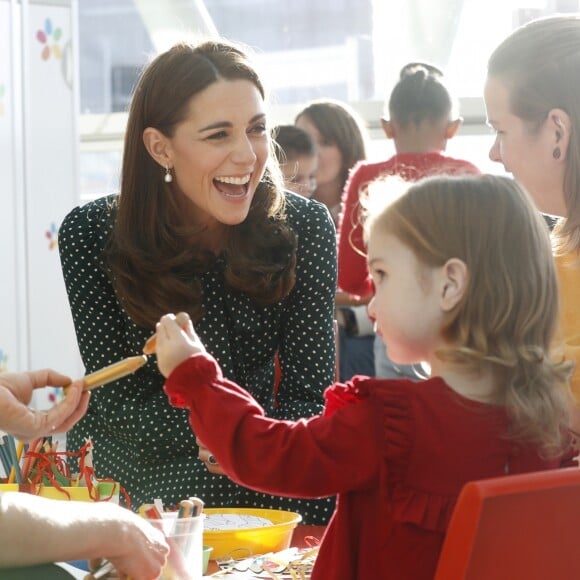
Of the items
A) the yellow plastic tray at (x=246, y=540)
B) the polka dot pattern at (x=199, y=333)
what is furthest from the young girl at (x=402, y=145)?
the yellow plastic tray at (x=246, y=540)

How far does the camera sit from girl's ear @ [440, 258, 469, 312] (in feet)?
3.78

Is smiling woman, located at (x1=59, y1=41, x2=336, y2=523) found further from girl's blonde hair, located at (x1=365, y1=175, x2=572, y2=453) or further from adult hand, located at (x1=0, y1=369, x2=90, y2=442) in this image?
girl's blonde hair, located at (x1=365, y1=175, x2=572, y2=453)

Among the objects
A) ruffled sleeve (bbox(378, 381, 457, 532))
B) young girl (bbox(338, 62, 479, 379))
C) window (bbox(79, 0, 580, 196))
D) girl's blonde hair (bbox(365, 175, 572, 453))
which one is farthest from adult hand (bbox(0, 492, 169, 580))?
window (bbox(79, 0, 580, 196))

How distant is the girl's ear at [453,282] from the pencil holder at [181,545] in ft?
1.13

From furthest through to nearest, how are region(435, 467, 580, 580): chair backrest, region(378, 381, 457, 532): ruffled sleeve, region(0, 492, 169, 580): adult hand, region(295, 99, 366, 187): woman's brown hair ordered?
region(295, 99, 366, 187): woman's brown hair < region(378, 381, 457, 532): ruffled sleeve < region(0, 492, 169, 580): adult hand < region(435, 467, 580, 580): chair backrest

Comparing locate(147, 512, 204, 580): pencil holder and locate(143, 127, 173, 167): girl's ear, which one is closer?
locate(147, 512, 204, 580): pencil holder

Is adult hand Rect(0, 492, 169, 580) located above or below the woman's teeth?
below

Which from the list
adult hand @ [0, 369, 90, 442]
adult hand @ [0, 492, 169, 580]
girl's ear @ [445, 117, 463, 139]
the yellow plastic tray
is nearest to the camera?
adult hand @ [0, 492, 169, 580]

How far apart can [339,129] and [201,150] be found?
1.97 metres

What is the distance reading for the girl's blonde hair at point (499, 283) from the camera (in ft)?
3.74

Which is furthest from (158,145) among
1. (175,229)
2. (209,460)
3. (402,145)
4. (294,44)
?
(294,44)

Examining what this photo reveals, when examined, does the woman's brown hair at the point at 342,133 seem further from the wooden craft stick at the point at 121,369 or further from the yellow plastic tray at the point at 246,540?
the wooden craft stick at the point at 121,369

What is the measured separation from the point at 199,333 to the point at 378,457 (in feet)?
2.92

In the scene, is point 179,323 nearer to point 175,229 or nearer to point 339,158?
point 175,229
